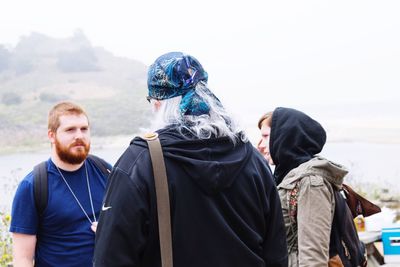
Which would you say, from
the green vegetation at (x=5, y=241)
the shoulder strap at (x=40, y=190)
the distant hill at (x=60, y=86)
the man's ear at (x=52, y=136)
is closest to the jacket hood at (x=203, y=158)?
the shoulder strap at (x=40, y=190)

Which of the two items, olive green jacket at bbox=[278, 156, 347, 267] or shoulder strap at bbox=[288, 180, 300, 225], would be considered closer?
olive green jacket at bbox=[278, 156, 347, 267]

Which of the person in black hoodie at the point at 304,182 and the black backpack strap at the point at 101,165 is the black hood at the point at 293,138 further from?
the black backpack strap at the point at 101,165

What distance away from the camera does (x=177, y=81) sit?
1731 mm

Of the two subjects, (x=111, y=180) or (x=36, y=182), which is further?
(x=36, y=182)


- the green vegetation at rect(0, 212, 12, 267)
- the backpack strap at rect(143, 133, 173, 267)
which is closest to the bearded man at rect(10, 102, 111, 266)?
the backpack strap at rect(143, 133, 173, 267)

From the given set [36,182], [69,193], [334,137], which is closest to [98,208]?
[69,193]

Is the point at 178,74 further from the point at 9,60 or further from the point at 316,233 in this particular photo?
the point at 9,60

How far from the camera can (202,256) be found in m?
1.67

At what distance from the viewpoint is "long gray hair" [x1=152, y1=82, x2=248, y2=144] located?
1699 millimetres

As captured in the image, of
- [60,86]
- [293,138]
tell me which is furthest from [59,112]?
[60,86]

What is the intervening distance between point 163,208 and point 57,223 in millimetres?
1293

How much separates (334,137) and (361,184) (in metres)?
6.87

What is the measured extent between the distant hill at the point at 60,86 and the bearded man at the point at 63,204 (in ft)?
34.3

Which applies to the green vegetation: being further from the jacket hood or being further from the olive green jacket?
the jacket hood
